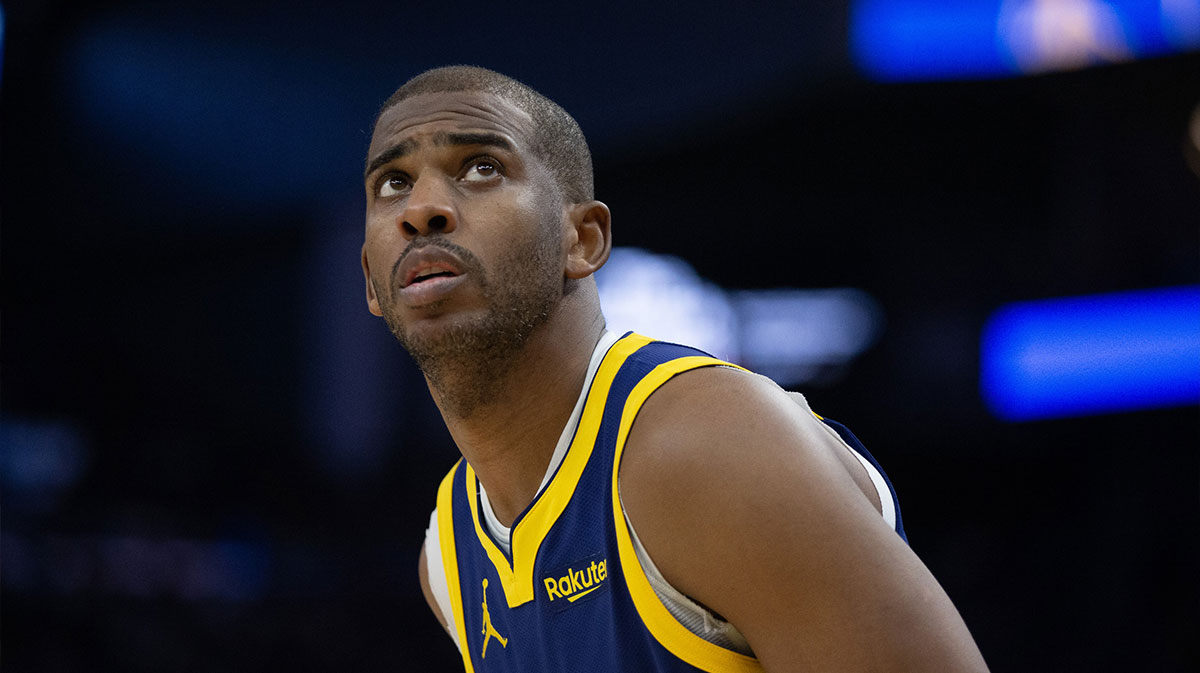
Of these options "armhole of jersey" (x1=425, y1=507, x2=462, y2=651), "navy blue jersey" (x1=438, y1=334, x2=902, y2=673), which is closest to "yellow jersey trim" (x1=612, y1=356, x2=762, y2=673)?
"navy blue jersey" (x1=438, y1=334, x2=902, y2=673)

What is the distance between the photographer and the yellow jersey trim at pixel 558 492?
1.71 metres

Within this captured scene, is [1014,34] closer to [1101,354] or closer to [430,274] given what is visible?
[1101,354]

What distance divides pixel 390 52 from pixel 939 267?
4.97 metres

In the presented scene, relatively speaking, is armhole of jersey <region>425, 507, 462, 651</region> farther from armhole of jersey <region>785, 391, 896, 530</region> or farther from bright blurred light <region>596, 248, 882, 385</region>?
bright blurred light <region>596, 248, 882, 385</region>

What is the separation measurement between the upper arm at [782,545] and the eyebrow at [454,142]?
1.85 feet

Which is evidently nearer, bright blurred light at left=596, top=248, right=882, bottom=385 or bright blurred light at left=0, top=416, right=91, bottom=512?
bright blurred light at left=596, top=248, right=882, bottom=385

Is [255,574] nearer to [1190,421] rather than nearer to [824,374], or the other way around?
[824,374]

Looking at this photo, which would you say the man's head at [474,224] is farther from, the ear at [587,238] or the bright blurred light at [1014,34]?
the bright blurred light at [1014,34]

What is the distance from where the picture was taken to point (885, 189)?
9922 millimetres

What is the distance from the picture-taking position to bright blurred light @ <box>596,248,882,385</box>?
931cm

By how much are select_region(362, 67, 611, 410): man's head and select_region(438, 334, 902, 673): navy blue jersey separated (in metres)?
0.17

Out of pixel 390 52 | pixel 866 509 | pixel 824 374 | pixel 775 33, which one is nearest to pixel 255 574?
pixel 390 52

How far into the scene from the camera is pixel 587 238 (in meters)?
1.92

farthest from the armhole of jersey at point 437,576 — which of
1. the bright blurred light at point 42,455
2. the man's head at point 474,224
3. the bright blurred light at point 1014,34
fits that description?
the bright blurred light at point 42,455
